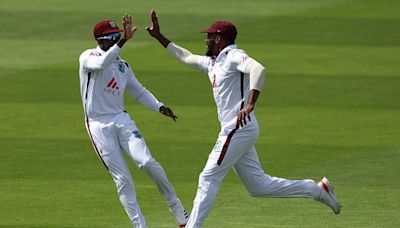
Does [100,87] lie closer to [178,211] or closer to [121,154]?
[121,154]

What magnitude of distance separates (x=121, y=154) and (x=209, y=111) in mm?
6110

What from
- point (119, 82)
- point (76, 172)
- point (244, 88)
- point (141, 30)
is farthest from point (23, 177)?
point (141, 30)

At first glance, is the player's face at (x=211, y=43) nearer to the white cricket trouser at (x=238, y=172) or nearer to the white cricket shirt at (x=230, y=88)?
the white cricket shirt at (x=230, y=88)

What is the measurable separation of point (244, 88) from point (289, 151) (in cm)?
419

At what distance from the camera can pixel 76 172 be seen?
44.9 feet

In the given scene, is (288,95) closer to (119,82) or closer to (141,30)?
(141,30)

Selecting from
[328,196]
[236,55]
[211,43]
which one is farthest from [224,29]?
[328,196]

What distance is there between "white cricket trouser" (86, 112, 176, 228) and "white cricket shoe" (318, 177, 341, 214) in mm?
1485

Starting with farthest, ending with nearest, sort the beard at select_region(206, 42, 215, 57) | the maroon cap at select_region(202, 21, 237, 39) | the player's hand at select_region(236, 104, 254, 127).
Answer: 1. the beard at select_region(206, 42, 215, 57)
2. the maroon cap at select_region(202, 21, 237, 39)
3. the player's hand at select_region(236, 104, 254, 127)

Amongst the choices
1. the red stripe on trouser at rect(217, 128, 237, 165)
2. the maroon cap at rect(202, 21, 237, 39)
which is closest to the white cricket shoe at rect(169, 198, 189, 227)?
the red stripe on trouser at rect(217, 128, 237, 165)

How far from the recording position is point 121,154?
1098 cm

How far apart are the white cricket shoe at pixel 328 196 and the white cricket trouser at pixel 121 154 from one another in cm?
148

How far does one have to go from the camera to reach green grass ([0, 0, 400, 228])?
40.3ft

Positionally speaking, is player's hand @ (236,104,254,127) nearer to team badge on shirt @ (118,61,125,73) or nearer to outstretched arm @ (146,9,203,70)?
outstretched arm @ (146,9,203,70)
